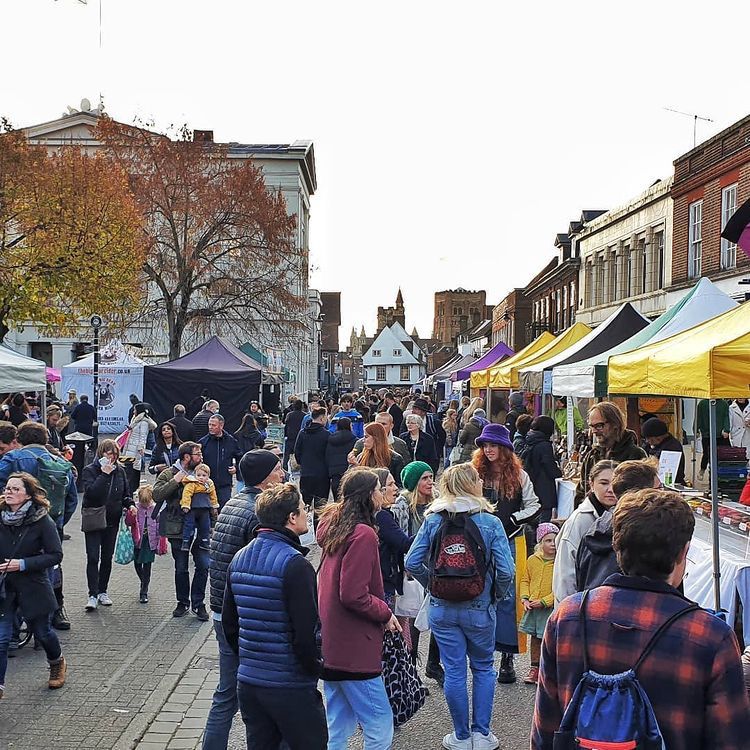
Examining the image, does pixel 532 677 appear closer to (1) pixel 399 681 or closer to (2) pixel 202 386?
(1) pixel 399 681

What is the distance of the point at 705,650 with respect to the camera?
2475mm

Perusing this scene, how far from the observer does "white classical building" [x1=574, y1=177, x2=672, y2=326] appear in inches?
1077

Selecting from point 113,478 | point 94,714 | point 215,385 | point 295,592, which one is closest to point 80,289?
point 215,385

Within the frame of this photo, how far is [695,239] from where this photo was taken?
24.4m

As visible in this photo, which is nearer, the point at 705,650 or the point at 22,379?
the point at 705,650

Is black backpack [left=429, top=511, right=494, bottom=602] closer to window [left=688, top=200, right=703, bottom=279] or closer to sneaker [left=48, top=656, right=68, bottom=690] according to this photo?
sneaker [left=48, top=656, right=68, bottom=690]

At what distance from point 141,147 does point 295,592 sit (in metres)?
34.3

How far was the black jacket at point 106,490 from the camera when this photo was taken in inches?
339

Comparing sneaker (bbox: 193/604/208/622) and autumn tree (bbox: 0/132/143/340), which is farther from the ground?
autumn tree (bbox: 0/132/143/340)

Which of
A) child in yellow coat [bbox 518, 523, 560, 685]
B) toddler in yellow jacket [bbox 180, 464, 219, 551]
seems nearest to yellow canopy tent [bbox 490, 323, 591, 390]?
toddler in yellow jacket [bbox 180, 464, 219, 551]

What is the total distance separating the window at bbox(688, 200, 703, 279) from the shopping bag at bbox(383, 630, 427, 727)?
21040 mm

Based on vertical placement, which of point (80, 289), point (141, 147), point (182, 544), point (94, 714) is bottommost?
point (94, 714)

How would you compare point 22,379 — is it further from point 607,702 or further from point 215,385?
point 607,702

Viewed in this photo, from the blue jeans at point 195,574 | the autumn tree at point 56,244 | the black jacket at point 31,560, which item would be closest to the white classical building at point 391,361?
the autumn tree at point 56,244
